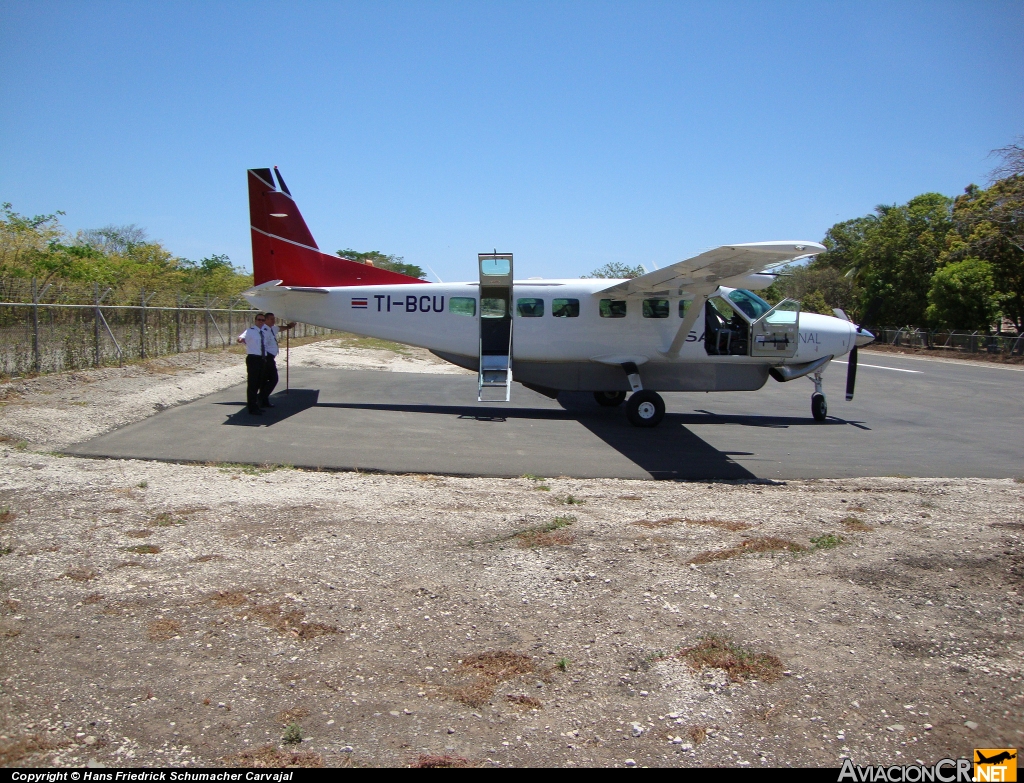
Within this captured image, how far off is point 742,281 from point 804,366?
2255 millimetres

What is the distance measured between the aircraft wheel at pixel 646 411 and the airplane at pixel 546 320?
1.90ft

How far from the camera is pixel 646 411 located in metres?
13.5

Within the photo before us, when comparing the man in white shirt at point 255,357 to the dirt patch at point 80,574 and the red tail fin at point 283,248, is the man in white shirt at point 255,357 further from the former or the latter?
the dirt patch at point 80,574

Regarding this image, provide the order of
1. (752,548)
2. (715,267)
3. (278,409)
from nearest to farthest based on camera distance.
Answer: (752,548)
(715,267)
(278,409)

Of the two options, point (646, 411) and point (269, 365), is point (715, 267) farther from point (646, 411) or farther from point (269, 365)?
point (269, 365)

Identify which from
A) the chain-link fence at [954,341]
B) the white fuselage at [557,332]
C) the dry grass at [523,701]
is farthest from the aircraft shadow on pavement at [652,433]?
the chain-link fence at [954,341]

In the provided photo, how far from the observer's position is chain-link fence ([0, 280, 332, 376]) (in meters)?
14.4

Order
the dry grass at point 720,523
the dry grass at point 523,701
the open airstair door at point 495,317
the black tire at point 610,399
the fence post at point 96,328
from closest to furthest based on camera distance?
1. the dry grass at point 523,701
2. the dry grass at point 720,523
3. the open airstair door at point 495,317
4. the black tire at point 610,399
5. the fence post at point 96,328

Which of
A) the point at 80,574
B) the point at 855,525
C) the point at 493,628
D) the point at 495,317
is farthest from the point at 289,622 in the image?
the point at 495,317

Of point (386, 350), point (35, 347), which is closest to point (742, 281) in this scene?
point (35, 347)

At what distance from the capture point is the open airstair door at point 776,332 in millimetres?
14219

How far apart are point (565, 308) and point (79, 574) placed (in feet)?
35.0

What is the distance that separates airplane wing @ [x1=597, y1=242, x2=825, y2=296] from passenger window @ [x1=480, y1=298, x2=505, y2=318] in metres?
2.05

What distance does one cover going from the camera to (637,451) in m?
11.2
